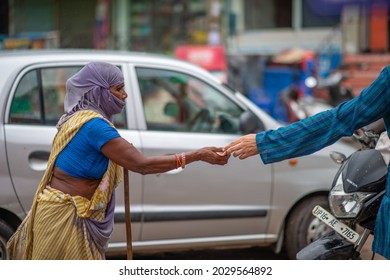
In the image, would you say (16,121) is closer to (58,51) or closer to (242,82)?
(58,51)

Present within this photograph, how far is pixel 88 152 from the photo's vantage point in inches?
121

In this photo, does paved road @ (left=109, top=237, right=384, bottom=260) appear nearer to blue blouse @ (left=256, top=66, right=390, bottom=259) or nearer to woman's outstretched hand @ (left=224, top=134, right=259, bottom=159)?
woman's outstretched hand @ (left=224, top=134, right=259, bottom=159)

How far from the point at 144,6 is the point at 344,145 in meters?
13.5

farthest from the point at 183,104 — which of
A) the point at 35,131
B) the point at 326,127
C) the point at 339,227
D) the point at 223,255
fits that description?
the point at 326,127

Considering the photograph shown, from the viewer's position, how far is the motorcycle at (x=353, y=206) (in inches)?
123

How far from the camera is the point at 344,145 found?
544 cm

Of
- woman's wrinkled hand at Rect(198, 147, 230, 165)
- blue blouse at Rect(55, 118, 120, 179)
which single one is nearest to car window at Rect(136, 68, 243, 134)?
woman's wrinkled hand at Rect(198, 147, 230, 165)

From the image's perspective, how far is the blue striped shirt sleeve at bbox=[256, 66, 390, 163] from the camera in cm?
279

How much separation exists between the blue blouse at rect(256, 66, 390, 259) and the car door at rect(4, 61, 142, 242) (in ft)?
6.46

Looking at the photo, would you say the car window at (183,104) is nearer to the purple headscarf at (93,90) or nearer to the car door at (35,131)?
the car door at (35,131)

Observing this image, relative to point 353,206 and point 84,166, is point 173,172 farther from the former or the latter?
point 353,206

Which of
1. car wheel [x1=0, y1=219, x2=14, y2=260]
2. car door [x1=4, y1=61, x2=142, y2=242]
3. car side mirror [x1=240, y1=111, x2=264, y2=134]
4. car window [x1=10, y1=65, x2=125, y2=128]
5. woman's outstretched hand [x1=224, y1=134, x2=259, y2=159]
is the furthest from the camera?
car side mirror [x1=240, y1=111, x2=264, y2=134]

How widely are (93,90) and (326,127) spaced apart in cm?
105
